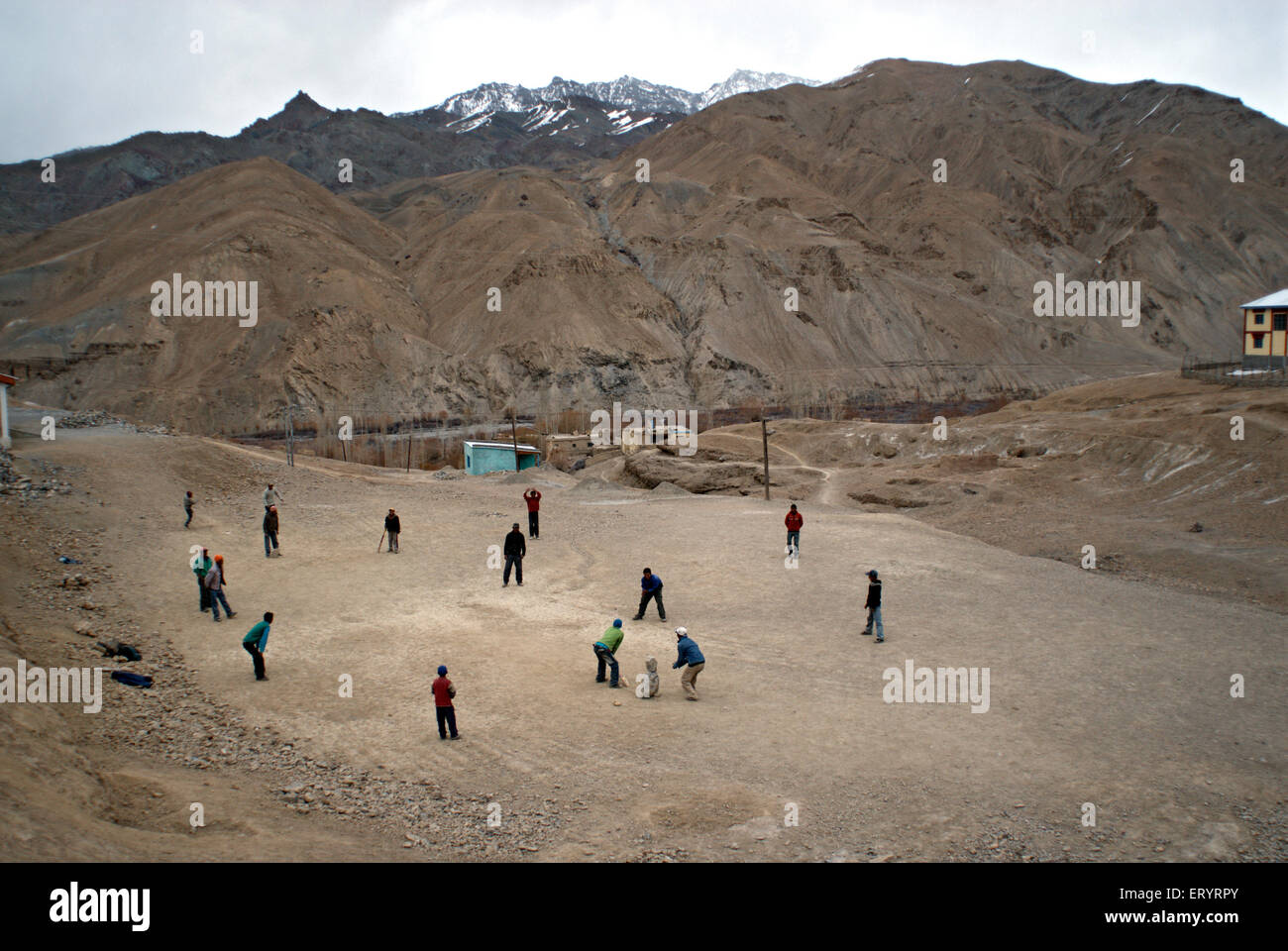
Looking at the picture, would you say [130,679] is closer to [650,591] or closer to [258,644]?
[258,644]

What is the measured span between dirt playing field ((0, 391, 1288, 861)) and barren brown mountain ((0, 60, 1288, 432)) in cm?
4882

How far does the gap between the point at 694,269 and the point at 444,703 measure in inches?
3086

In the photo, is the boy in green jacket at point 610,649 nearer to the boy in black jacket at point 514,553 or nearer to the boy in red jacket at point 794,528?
the boy in black jacket at point 514,553

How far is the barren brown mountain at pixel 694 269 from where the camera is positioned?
65750mm

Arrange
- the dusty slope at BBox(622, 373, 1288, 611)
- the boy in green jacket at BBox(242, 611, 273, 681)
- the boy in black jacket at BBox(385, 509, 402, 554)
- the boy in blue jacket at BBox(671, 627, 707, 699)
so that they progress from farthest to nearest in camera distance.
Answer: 1. the dusty slope at BBox(622, 373, 1288, 611)
2. the boy in black jacket at BBox(385, 509, 402, 554)
3. the boy in green jacket at BBox(242, 611, 273, 681)
4. the boy in blue jacket at BBox(671, 627, 707, 699)

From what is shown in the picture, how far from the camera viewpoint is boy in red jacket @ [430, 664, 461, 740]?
32.3 ft

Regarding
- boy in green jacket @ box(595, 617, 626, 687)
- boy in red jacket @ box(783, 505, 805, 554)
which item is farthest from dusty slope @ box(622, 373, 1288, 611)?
boy in green jacket @ box(595, 617, 626, 687)

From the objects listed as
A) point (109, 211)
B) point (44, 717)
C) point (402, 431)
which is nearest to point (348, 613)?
point (44, 717)

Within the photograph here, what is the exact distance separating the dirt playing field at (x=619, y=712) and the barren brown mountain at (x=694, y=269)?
4882 cm

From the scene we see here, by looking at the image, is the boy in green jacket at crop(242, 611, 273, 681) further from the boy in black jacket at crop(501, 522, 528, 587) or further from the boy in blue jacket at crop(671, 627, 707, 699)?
the boy in black jacket at crop(501, 522, 528, 587)

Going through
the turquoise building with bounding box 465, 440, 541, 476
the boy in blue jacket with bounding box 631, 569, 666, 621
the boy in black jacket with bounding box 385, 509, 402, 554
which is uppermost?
the turquoise building with bounding box 465, 440, 541, 476

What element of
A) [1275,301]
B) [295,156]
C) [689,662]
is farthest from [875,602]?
[295,156]

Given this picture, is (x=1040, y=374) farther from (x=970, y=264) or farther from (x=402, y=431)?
(x=402, y=431)

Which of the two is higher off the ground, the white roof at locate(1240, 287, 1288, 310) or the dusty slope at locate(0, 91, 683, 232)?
the dusty slope at locate(0, 91, 683, 232)
